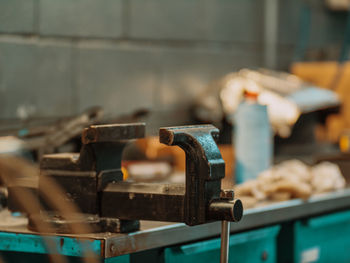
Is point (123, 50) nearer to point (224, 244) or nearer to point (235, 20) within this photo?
point (235, 20)

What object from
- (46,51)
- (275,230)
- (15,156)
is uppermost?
(46,51)

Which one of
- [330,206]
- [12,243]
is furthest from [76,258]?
[330,206]

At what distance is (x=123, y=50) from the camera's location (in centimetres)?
324

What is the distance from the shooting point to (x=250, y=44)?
13.2 feet

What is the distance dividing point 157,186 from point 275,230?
671 millimetres

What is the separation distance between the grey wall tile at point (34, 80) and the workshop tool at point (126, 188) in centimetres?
115

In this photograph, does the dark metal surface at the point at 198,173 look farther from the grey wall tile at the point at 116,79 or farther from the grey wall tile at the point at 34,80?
the grey wall tile at the point at 116,79

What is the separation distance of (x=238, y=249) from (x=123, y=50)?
63.6 inches

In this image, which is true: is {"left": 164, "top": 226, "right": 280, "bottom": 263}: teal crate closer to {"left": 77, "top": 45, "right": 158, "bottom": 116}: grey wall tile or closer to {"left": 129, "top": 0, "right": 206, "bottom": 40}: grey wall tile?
{"left": 77, "top": 45, "right": 158, "bottom": 116}: grey wall tile

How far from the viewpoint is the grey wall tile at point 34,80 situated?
2.68 m

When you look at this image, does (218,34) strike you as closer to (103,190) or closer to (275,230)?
(275,230)

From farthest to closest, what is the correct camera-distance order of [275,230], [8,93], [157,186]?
[8,93] < [275,230] < [157,186]

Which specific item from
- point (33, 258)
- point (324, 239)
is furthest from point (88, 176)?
point (324, 239)

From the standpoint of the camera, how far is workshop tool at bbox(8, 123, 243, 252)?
1362 millimetres
